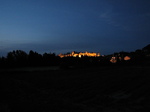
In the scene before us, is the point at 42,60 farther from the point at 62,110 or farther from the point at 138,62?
the point at 62,110

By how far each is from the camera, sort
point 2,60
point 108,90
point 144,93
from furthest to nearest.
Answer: point 2,60, point 108,90, point 144,93

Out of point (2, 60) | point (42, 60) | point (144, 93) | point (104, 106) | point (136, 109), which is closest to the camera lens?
point (136, 109)

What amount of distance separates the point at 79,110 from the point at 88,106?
2.02 feet

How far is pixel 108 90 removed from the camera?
338 inches

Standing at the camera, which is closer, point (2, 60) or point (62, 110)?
point (62, 110)

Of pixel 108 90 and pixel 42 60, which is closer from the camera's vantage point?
pixel 108 90

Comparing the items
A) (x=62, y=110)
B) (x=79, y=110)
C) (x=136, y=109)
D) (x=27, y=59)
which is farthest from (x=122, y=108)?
A: (x=27, y=59)

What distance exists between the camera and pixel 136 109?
5316 millimetres

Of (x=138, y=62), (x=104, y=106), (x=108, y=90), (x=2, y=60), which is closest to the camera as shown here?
(x=104, y=106)

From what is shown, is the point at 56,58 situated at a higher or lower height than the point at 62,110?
higher

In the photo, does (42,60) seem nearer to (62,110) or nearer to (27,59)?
(27,59)

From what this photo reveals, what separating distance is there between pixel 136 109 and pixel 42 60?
4380 cm

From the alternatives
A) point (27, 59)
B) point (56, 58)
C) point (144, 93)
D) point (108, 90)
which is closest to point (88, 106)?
point (108, 90)

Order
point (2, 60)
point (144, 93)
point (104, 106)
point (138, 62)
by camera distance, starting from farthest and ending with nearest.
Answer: point (2, 60), point (138, 62), point (144, 93), point (104, 106)
